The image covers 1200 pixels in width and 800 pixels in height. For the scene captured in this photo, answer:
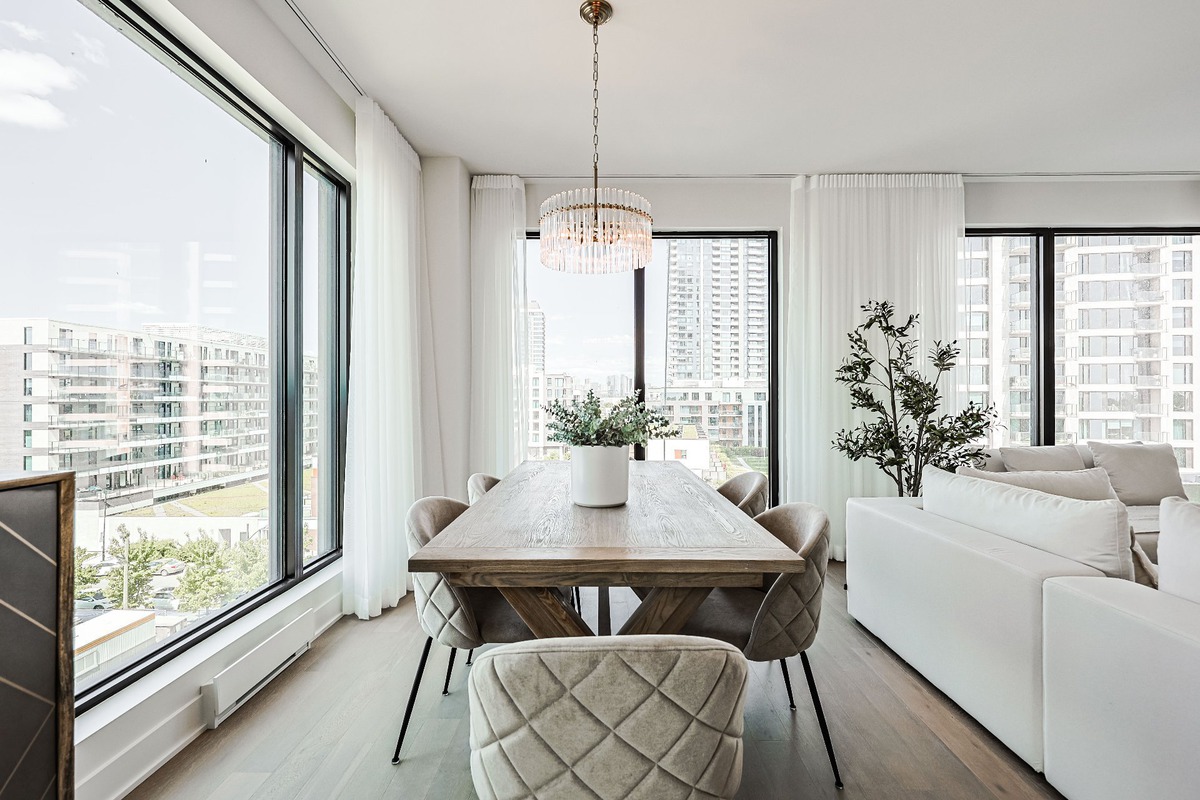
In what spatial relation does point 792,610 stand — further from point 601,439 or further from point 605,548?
point 601,439

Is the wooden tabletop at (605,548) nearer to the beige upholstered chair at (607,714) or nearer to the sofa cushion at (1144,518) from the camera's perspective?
the beige upholstered chair at (607,714)

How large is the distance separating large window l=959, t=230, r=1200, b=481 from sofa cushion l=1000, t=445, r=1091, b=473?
854mm

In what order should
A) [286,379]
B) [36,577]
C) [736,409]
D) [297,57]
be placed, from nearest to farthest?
[36,577] → [297,57] → [286,379] → [736,409]

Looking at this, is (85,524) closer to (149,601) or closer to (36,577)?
(149,601)

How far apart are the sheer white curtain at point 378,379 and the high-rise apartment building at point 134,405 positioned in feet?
1.60

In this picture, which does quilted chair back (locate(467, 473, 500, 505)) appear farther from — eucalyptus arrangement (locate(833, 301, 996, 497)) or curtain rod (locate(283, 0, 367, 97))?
eucalyptus arrangement (locate(833, 301, 996, 497))

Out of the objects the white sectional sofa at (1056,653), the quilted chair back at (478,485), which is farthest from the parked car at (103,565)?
the white sectional sofa at (1056,653)

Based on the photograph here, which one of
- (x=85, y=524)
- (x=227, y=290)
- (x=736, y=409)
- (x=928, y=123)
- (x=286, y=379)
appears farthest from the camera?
(x=736, y=409)

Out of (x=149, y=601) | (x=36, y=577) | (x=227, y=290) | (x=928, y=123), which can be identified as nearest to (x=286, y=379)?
(x=227, y=290)

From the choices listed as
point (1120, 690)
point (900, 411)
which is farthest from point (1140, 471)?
point (1120, 690)

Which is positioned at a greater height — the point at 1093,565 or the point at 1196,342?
the point at 1196,342

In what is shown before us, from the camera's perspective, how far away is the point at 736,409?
495 centimetres

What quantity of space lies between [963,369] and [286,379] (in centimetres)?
443

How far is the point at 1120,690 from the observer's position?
61.4 inches
